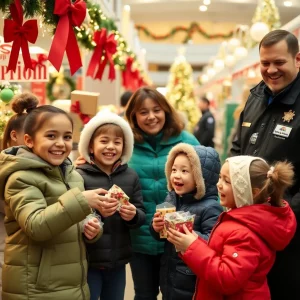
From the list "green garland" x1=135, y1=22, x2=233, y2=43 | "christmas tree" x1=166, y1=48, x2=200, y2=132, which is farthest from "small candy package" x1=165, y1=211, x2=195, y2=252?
"green garland" x1=135, y1=22, x2=233, y2=43

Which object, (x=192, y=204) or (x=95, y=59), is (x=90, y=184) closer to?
(x=192, y=204)

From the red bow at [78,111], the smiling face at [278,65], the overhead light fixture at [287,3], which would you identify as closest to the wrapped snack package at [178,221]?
the smiling face at [278,65]

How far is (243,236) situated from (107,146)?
1.10m

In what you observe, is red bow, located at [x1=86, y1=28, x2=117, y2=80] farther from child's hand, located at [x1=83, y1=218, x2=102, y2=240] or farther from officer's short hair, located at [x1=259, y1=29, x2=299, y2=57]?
child's hand, located at [x1=83, y1=218, x2=102, y2=240]

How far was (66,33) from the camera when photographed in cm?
343

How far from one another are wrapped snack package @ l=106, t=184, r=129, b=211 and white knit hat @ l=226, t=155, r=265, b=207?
0.67 meters

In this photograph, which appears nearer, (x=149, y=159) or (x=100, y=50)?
(x=149, y=159)

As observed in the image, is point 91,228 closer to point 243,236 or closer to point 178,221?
point 178,221

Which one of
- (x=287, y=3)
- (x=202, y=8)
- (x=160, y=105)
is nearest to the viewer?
(x=160, y=105)

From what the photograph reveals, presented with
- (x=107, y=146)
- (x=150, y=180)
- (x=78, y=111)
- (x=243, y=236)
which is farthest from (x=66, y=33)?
(x=78, y=111)

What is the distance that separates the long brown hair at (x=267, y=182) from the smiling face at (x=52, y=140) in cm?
96

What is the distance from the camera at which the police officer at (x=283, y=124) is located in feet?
10.2

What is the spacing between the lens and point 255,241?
2.61 meters

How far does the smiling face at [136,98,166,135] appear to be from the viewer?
377 cm
